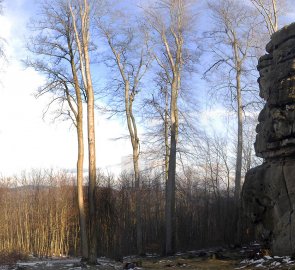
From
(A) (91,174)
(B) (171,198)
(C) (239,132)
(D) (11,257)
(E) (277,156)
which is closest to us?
(E) (277,156)

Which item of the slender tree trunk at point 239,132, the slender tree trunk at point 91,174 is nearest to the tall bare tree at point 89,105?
the slender tree trunk at point 91,174

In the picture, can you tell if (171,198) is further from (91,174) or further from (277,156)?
(277,156)

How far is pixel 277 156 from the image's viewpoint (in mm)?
13992

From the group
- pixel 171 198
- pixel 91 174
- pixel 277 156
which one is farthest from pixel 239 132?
pixel 91 174

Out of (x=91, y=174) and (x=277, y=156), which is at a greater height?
(x=277, y=156)

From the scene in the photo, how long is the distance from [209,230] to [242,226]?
5.21m

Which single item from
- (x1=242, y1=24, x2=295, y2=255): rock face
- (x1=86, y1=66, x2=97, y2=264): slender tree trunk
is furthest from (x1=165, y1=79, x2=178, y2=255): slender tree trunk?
(x1=242, y1=24, x2=295, y2=255): rock face

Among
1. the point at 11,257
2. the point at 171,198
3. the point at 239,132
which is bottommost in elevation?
the point at 11,257

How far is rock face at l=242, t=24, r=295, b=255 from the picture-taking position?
42.9ft

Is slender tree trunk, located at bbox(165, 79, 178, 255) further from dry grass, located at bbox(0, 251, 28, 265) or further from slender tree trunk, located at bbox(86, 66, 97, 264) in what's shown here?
dry grass, located at bbox(0, 251, 28, 265)

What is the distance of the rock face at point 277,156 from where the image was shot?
13.1 meters

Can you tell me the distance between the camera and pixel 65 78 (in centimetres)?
1894

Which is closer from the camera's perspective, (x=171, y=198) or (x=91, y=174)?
(x=91, y=174)

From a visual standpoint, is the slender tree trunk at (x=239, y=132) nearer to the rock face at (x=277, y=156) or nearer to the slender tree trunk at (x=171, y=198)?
the slender tree trunk at (x=171, y=198)
